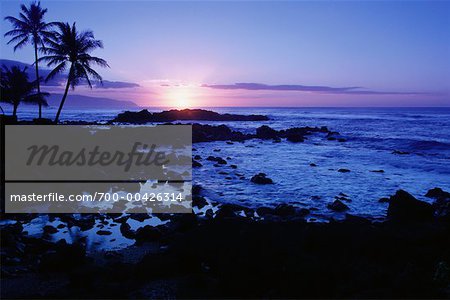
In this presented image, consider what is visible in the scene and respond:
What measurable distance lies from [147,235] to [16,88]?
81.5 ft

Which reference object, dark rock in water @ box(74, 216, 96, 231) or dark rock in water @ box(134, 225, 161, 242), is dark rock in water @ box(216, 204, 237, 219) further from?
dark rock in water @ box(74, 216, 96, 231)

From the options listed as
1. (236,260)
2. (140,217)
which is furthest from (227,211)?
(236,260)

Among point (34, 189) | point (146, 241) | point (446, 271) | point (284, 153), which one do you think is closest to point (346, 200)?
point (446, 271)

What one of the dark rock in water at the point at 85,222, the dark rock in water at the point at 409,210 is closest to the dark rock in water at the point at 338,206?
the dark rock in water at the point at 409,210

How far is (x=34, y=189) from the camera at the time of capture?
14273mm

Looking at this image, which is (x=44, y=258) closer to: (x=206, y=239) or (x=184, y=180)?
(x=206, y=239)

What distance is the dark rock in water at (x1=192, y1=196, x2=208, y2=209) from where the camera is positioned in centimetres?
1386

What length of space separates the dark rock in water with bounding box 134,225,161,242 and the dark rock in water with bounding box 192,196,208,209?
3.94 metres

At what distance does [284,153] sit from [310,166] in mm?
7455

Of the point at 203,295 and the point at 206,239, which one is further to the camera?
the point at 206,239

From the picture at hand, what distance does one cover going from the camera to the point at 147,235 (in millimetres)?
9758

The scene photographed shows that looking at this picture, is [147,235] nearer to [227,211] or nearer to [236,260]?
[227,211]

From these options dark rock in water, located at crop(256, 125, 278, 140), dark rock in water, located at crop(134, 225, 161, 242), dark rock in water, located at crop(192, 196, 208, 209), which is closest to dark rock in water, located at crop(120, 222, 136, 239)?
dark rock in water, located at crop(134, 225, 161, 242)

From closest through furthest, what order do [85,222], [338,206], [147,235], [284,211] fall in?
[147,235] < [85,222] < [284,211] < [338,206]
